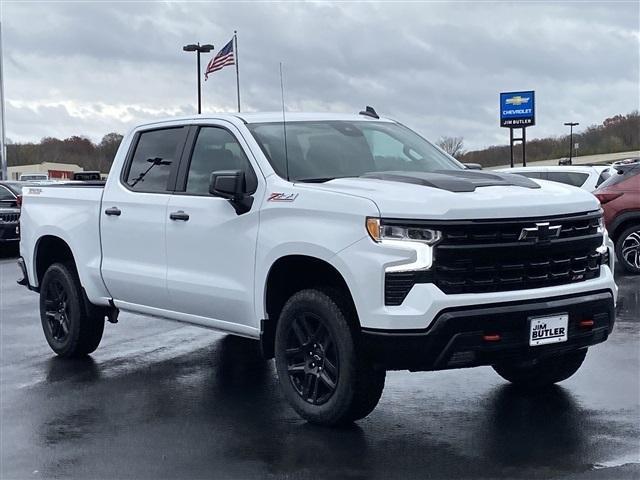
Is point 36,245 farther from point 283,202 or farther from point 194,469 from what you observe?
point 194,469

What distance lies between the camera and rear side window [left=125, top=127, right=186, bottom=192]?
23.7 ft

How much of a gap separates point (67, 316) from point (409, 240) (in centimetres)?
408

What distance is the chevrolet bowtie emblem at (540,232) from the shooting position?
17.8 feet

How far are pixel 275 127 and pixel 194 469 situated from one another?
263cm

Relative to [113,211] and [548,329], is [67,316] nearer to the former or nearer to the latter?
[113,211]

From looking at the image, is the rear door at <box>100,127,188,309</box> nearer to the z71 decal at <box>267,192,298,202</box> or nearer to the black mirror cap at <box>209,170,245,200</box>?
the black mirror cap at <box>209,170,245,200</box>

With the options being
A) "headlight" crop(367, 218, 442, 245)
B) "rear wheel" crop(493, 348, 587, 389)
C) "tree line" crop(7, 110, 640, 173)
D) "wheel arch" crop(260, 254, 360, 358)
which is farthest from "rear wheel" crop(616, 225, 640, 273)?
"tree line" crop(7, 110, 640, 173)

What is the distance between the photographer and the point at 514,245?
17.7ft

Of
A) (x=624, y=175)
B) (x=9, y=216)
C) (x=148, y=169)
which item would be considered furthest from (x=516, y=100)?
(x=148, y=169)

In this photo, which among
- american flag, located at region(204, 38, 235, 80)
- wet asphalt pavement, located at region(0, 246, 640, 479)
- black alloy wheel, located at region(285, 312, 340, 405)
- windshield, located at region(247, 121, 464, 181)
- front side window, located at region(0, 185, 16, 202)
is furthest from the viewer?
american flag, located at region(204, 38, 235, 80)

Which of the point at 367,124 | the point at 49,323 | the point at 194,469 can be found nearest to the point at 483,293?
the point at 194,469

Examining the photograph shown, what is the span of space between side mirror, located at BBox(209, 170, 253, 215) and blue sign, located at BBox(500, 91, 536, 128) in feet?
147

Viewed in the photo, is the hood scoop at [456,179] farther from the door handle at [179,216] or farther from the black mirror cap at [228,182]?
the door handle at [179,216]

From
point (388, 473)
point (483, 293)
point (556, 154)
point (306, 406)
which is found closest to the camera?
point (388, 473)
